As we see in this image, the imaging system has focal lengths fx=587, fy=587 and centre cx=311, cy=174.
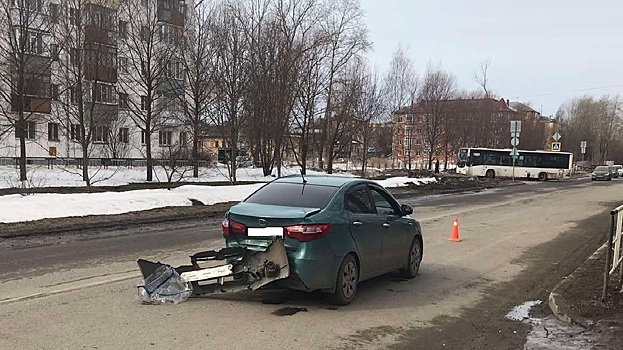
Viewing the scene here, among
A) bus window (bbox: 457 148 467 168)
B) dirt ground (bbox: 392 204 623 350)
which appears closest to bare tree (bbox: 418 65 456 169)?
bus window (bbox: 457 148 467 168)

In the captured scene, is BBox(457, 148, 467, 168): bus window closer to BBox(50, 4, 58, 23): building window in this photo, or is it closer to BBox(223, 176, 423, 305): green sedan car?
BBox(50, 4, 58, 23): building window

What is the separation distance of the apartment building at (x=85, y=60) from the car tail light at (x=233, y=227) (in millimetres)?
25777

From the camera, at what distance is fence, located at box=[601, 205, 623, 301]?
24.6ft

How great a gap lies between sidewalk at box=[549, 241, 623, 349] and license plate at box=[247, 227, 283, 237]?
3531 mm

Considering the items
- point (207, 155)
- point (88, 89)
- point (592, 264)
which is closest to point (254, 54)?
point (88, 89)

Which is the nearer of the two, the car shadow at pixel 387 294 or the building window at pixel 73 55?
the car shadow at pixel 387 294

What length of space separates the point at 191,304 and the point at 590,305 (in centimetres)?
494

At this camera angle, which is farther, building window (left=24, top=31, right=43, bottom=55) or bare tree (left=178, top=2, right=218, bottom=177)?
bare tree (left=178, top=2, right=218, bottom=177)

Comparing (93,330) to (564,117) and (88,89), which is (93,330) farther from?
(564,117)

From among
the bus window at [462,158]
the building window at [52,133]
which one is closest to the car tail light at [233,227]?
the building window at [52,133]

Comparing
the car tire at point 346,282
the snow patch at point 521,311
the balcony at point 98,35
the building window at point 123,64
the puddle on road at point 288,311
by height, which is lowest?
the snow patch at point 521,311

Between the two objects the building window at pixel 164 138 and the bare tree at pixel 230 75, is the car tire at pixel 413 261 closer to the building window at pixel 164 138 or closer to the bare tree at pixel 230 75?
the bare tree at pixel 230 75

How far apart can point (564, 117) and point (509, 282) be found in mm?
114274

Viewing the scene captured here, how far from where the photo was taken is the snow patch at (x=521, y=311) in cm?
722
